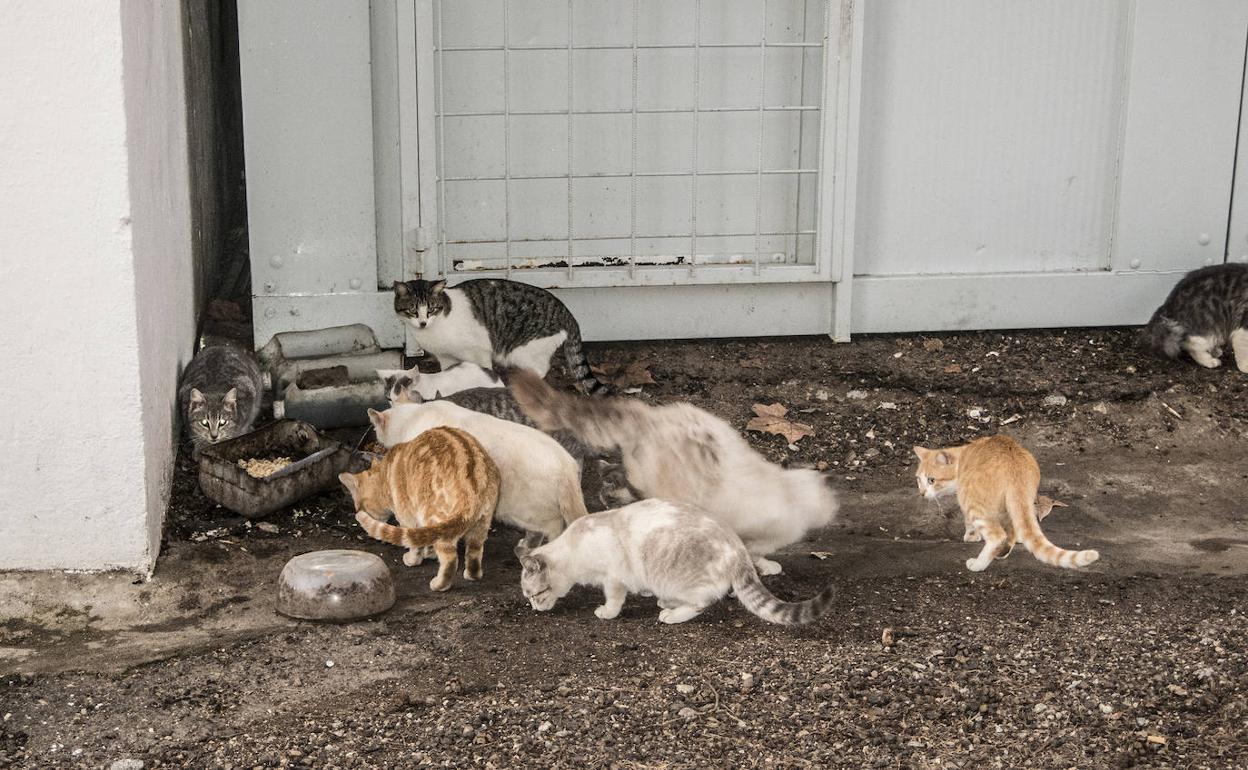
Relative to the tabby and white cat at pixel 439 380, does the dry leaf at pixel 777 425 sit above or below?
below

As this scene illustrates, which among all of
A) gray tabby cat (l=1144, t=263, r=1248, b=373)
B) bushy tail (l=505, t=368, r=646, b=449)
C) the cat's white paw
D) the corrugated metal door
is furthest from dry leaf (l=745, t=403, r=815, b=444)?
gray tabby cat (l=1144, t=263, r=1248, b=373)

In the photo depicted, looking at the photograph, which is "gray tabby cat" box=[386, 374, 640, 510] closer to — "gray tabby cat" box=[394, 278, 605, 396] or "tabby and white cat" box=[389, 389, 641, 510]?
"tabby and white cat" box=[389, 389, 641, 510]

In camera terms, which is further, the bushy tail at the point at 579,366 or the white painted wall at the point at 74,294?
the bushy tail at the point at 579,366

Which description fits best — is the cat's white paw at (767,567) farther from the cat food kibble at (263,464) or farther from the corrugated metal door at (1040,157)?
the corrugated metal door at (1040,157)

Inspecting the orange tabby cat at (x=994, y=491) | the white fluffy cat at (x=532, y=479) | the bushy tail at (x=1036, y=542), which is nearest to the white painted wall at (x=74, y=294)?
the white fluffy cat at (x=532, y=479)

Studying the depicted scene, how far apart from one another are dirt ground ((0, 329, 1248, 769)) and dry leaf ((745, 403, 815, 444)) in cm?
65

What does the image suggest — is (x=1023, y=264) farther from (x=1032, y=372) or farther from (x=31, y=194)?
(x=31, y=194)

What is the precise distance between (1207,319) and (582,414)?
381 centimetres

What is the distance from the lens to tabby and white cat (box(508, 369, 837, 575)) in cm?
555

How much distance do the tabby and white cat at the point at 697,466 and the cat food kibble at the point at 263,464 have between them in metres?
1.09

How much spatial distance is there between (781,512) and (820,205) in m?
3.13

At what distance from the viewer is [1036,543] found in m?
5.13

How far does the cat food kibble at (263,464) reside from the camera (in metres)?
6.22

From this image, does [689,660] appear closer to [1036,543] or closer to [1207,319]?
[1036,543]
